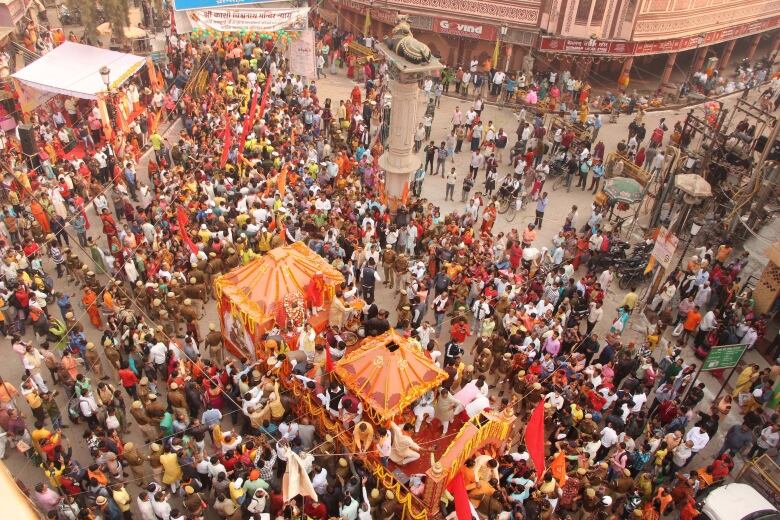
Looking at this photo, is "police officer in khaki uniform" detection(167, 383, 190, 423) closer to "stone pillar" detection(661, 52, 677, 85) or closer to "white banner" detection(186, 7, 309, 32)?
"white banner" detection(186, 7, 309, 32)

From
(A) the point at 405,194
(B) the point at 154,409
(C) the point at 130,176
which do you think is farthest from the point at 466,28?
(B) the point at 154,409

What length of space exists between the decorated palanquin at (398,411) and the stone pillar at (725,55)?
29.5m

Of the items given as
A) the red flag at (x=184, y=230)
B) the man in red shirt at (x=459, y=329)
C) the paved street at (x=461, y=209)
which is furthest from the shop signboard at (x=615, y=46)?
the red flag at (x=184, y=230)

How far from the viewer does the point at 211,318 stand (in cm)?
1568

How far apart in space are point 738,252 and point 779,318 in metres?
3.06

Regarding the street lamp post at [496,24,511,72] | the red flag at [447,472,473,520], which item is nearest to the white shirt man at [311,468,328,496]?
the red flag at [447,472,473,520]

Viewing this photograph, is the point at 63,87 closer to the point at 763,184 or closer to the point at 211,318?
the point at 211,318

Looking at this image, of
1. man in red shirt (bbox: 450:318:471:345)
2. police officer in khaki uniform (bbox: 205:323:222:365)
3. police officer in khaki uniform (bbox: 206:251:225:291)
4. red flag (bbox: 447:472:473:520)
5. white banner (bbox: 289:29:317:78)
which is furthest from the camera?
white banner (bbox: 289:29:317:78)

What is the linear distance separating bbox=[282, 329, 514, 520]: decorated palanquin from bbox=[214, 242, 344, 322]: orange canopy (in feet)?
5.59

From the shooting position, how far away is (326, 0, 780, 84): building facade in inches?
1067

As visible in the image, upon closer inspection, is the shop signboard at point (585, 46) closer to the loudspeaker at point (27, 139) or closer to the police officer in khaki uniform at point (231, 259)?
the police officer in khaki uniform at point (231, 259)

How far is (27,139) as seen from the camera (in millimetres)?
18438

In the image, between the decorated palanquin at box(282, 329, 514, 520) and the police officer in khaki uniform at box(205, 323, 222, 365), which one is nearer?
the decorated palanquin at box(282, 329, 514, 520)

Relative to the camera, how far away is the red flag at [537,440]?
1064cm
